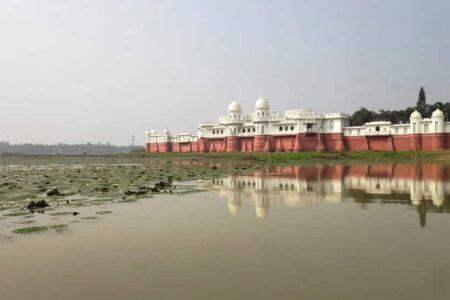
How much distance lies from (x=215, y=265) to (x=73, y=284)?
2556mm

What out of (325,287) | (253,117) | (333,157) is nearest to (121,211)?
(325,287)

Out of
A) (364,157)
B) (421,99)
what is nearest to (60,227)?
(364,157)

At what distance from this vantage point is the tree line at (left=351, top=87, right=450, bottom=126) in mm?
76125

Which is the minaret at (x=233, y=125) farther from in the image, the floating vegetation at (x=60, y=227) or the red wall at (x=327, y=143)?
the floating vegetation at (x=60, y=227)

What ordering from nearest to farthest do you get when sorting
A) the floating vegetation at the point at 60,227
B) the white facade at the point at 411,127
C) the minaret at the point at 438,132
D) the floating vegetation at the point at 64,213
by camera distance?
the floating vegetation at the point at 60,227
the floating vegetation at the point at 64,213
the minaret at the point at 438,132
the white facade at the point at 411,127

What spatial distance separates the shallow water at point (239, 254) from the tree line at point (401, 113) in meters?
68.4

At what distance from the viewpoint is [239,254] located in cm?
867

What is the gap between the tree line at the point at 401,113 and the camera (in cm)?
7612

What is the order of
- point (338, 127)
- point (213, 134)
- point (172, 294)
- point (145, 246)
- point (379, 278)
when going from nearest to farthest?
point (172, 294) → point (379, 278) → point (145, 246) → point (338, 127) → point (213, 134)

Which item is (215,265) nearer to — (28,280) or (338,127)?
(28,280)

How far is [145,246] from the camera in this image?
31.3 feet

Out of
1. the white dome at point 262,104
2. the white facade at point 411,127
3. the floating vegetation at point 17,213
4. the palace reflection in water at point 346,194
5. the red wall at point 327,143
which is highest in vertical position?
the white dome at point 262,104

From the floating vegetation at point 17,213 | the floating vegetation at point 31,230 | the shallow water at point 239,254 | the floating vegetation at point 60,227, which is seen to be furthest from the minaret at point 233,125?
the floating vegetation at point 31,230

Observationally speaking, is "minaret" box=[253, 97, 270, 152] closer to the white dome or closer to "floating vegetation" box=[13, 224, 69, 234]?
the white dome
